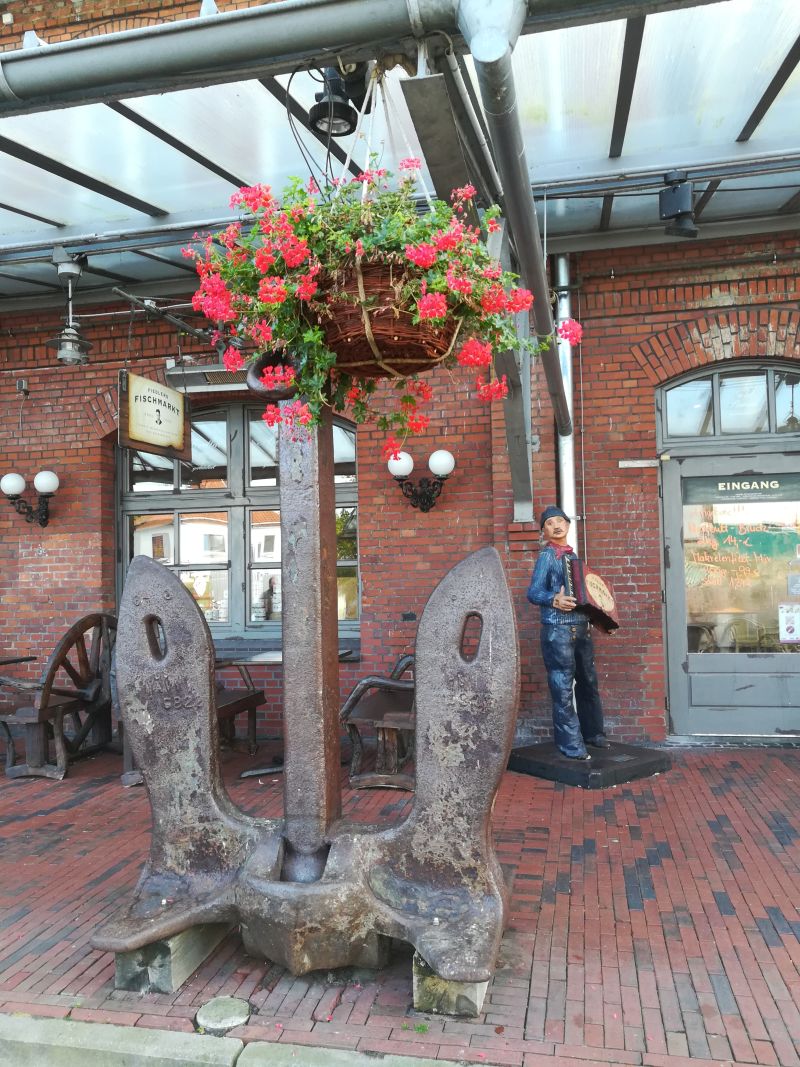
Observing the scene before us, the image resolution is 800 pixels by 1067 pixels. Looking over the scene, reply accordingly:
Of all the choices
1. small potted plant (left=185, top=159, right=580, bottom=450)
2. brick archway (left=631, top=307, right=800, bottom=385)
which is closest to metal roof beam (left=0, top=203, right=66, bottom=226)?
small potted plant (left=185, top=159, right=580, bottom=450)

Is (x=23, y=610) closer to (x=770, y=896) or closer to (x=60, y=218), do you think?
(x=60, y=218)

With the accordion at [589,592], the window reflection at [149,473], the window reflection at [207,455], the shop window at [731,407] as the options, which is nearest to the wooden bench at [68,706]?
the window reflection at [149,473]

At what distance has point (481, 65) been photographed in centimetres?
216

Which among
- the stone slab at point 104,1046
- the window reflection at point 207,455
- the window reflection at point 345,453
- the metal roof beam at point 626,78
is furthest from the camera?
the window reflection at point 207,455

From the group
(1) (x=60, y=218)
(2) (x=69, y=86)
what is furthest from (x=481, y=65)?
(1) (x=60, y=218)

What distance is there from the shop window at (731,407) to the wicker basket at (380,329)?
14.6 ft

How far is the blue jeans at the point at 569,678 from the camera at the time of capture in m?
5.41

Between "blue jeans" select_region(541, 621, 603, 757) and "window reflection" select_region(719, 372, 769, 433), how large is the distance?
2.20m

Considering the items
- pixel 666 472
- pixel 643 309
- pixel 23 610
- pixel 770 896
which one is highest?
pixel 643 309

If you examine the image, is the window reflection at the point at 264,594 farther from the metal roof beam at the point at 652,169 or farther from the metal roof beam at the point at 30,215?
the metal roof beam at the point at 652,169

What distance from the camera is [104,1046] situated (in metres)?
2.44

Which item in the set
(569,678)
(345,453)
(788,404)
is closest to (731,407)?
(788,404)

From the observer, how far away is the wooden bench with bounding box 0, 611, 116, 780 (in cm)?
572

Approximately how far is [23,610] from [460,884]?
5.93 m
